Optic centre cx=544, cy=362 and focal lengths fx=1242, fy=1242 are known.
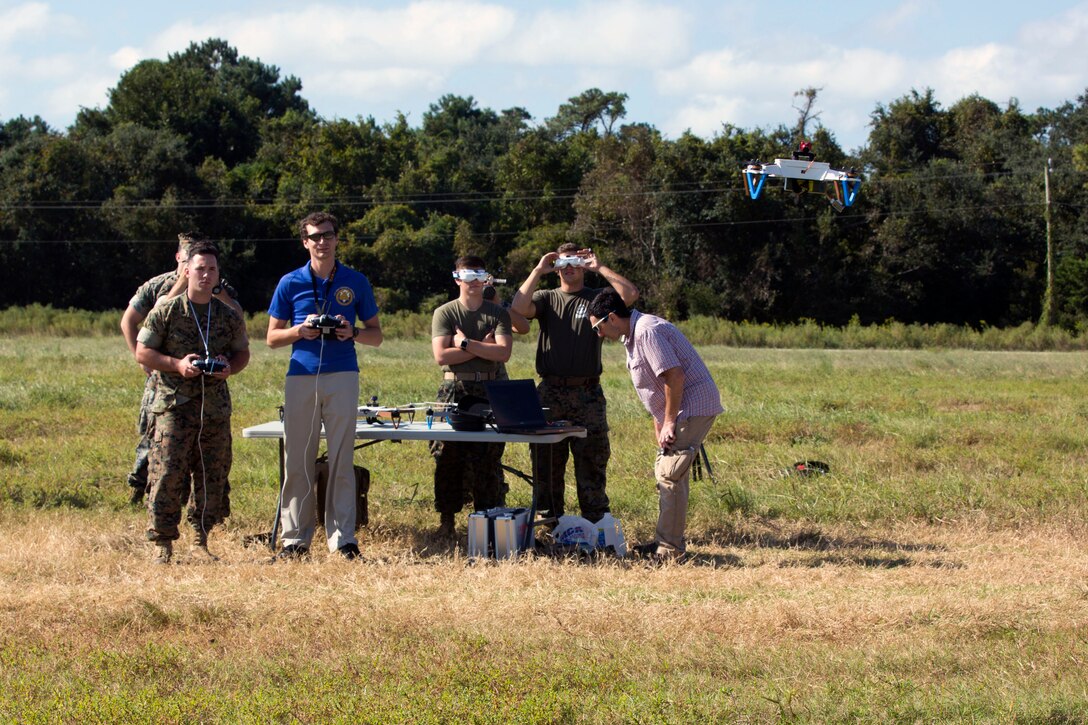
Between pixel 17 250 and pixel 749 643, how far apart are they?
50689 millimetres

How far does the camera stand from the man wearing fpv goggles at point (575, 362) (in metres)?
8.20

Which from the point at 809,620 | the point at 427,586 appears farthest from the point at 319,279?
the point at 809,620

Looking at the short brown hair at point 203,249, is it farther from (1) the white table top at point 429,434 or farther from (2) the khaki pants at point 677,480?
(2) the khaki pants at point 677,480

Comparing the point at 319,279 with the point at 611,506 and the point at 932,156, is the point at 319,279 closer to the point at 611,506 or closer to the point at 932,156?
the point at 611,506

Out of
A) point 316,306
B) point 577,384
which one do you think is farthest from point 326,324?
point 577,384

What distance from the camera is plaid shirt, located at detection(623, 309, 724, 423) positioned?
24.3 ft

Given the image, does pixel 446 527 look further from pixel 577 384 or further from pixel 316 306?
pixel 316 306

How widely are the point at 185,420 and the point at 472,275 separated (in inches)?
80.3

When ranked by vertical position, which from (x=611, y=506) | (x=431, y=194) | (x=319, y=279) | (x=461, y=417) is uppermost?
(x=431, y=194)

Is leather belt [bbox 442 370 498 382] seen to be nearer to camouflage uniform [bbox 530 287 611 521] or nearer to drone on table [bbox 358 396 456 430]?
drone on table [bbox 358 396 456 430]

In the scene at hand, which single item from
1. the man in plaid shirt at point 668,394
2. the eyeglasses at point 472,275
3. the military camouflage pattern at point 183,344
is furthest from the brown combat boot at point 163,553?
the man in plaid shirt at point 668,394

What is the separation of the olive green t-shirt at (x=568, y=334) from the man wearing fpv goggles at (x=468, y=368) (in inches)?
10.7

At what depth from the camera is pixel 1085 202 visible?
47594 mm

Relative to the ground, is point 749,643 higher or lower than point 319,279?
lower
